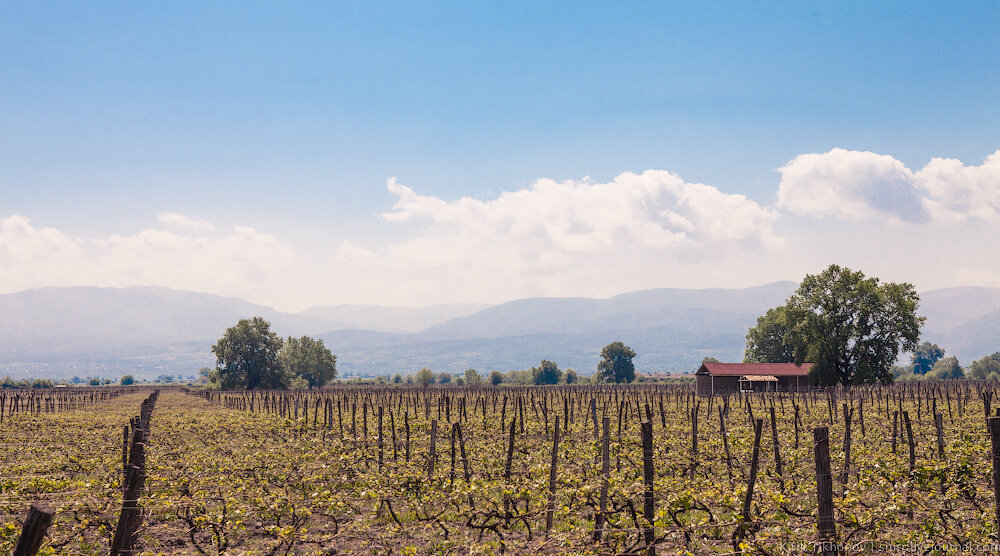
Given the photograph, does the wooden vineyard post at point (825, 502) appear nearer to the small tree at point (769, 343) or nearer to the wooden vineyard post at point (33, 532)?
the wooden vineyard post at point (33, 532)

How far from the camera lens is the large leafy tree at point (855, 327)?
66.2 meters

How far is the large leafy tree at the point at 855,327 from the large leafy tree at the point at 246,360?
79078 mm

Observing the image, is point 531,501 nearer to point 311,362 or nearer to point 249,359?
point 249,359

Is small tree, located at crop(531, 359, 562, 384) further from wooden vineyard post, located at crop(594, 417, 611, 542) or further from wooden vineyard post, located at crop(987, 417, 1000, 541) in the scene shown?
wooden vineyard post, located at crop(987, 417, 1000, 541)

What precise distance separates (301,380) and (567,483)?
124108 mm

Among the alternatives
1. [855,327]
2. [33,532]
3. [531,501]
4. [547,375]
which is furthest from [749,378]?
[547,375]

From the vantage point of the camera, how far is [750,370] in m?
76.8

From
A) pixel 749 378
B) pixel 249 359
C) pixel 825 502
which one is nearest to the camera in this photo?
pixel 825 502

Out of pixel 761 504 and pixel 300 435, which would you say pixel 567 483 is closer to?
pixel 761 504

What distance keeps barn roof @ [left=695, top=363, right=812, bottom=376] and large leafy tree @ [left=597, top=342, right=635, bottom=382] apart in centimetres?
5257

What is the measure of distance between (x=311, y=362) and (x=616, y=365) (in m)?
59.3

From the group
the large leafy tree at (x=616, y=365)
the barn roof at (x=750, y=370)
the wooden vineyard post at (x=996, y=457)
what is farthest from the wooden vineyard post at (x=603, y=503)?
the large leafy tree at (x=616, y=365)

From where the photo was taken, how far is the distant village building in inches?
2916

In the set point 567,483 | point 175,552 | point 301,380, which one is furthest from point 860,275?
point 301,380
